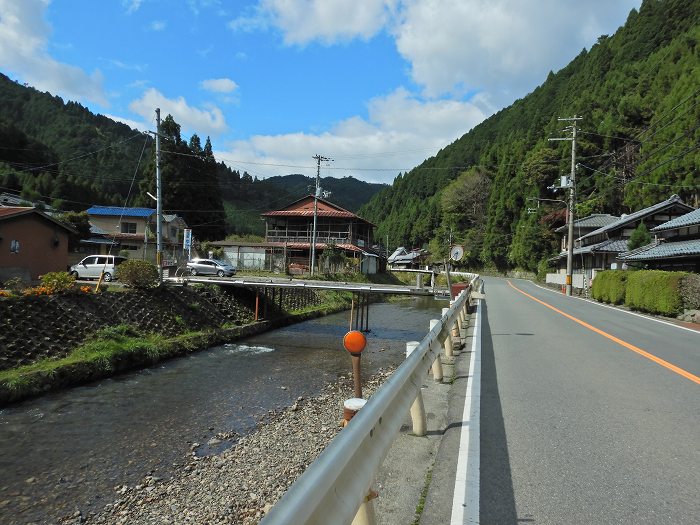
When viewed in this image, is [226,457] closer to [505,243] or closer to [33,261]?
[33,261]

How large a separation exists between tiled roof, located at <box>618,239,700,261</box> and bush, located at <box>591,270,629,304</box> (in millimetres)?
2057

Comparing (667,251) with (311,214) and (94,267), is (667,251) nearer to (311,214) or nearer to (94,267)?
(94,267)

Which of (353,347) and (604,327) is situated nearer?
(353,347)

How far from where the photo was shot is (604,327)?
526 inches

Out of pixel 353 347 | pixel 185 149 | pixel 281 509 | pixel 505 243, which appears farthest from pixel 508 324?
pixel 505 243

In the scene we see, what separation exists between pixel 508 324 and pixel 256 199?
97925 millimetres

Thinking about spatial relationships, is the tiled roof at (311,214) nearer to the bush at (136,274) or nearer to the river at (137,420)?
the bush at (136,274)

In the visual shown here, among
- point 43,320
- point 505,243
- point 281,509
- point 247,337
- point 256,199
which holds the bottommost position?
point 247,337

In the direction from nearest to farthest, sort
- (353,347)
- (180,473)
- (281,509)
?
(281,509) < (353,347) < (180,473)

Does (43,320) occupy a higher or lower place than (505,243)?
lower

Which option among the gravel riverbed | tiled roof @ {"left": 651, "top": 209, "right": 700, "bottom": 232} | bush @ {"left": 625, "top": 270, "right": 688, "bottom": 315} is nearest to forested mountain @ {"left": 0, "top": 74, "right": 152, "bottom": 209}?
bush @ {"left": 625, "top": 270, "right": 688, "bottom": 315}

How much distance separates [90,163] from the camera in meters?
67.9

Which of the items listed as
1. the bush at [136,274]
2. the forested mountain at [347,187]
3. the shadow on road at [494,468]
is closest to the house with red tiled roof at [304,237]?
the bush at [136,274]

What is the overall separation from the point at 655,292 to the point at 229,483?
58.5 ft
